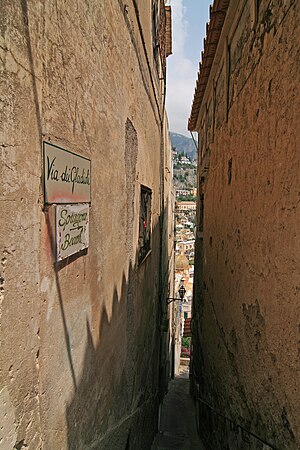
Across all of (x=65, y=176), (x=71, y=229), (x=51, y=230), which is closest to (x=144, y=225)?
(x=71, y=229)

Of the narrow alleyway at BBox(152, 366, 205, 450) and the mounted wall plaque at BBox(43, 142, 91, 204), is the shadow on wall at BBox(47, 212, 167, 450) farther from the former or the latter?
the narrow alleyway at BBox(152, 366, 205, 450)

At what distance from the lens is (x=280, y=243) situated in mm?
2502

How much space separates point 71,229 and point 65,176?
304 millimetres

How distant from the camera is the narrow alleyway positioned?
706 centimetres

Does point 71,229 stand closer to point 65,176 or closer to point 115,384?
point 65,176

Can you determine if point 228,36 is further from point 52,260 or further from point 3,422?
point 3,422

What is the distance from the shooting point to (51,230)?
65.9 inches

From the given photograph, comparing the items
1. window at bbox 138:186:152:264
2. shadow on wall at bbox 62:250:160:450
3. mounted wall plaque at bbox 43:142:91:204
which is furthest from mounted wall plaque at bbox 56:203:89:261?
window at bbox 138:186:152:264

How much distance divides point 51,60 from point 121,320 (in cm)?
255

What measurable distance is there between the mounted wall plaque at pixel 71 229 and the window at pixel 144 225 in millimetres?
2451

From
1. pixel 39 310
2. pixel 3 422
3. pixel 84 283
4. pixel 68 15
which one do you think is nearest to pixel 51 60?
pixel 68 15

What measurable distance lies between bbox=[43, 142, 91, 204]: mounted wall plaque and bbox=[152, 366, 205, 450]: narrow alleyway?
6.39 metres

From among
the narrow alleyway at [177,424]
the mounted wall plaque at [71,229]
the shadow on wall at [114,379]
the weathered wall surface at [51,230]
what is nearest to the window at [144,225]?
the shadow on wall at [114,379]

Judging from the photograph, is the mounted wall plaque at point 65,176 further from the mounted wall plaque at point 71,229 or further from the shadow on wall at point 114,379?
the shadow on wall at point 114,379
